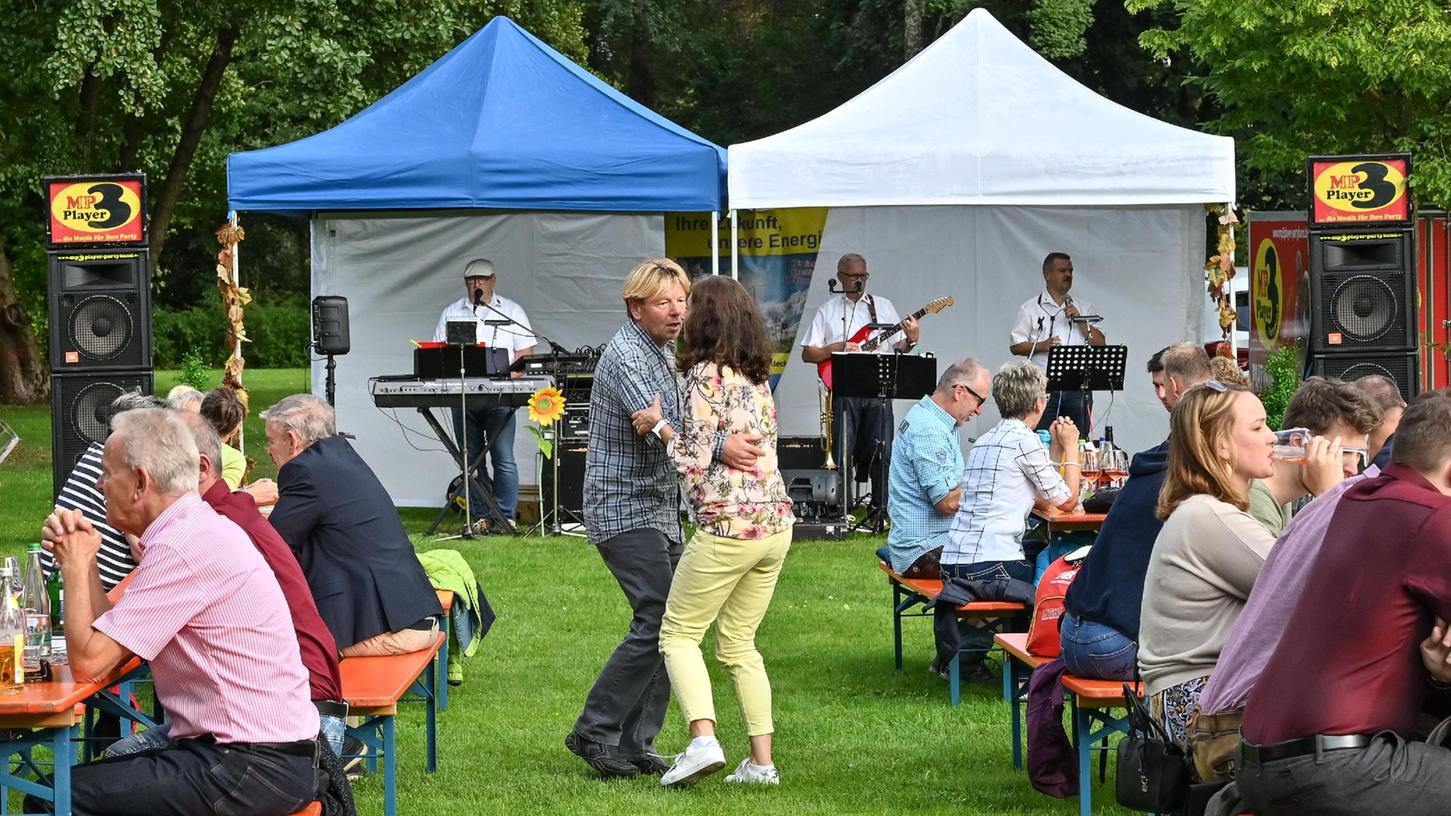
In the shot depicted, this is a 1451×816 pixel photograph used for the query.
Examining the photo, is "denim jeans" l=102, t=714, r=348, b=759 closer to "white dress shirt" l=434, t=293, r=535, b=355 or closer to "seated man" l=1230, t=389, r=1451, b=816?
"seated man" l=1230, t=389, r=1451, b=816

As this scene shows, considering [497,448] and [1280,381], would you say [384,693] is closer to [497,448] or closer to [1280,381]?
[497,448]

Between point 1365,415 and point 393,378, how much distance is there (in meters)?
7.85

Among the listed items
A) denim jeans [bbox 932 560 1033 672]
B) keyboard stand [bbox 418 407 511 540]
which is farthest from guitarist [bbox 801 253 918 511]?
denim jeans [bbox 932 560 1033 672]

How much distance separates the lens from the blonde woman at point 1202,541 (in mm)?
4043

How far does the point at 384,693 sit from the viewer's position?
197 inches

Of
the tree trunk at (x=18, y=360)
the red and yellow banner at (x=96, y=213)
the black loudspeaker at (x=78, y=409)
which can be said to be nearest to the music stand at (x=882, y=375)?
the black loudspeaker at (x=78, y=409)

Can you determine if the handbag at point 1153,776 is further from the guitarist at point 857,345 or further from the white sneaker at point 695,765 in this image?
the guitarist at point 857,345

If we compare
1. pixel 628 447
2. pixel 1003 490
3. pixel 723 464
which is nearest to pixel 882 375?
pixel 1003 490

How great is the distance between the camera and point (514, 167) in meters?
10.9

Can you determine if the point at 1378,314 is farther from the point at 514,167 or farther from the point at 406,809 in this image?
the point at 406,809

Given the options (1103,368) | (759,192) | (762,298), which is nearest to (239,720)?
(759,192)

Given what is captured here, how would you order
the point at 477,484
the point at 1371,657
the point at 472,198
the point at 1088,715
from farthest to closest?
1. the point at 477,484
2. the point at 472,198
3. the point at 1088,715
4. the point at 1371,657

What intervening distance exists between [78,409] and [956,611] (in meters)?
6.30

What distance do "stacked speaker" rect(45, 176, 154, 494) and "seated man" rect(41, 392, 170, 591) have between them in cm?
470
